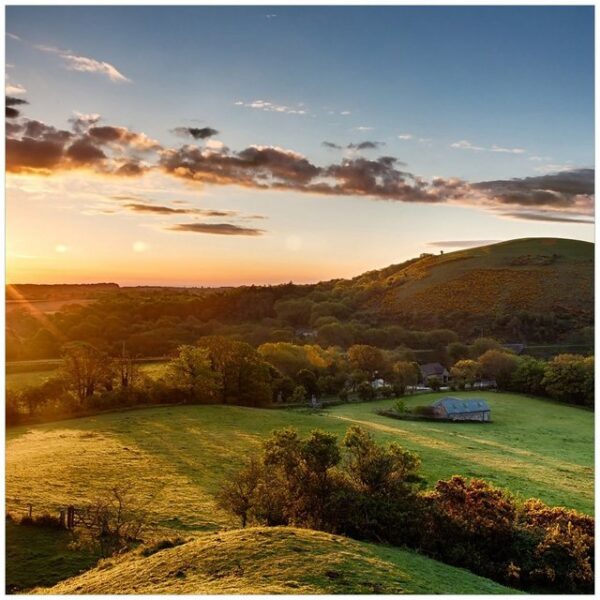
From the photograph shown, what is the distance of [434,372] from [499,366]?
343 centimetres

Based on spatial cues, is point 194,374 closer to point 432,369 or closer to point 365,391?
point 365,391

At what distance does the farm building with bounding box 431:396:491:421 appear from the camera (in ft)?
83.5

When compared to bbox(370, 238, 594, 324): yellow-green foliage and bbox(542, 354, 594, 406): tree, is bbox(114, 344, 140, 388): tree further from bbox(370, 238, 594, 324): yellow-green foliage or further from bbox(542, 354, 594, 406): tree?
bbox(542, 354, 594, 406): tree

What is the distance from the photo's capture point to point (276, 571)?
329 inches

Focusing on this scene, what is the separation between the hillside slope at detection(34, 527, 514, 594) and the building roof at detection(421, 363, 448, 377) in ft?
66.3

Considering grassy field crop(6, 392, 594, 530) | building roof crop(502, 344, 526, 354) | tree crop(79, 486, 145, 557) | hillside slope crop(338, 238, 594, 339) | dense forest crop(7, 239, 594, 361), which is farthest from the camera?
building roof crop(502, 344, 526, 354)

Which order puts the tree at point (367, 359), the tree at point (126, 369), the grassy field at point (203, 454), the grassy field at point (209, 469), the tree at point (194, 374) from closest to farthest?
the grassy field at point (209, 469) < the grassy field at point (203, 454) < the tree at point (126, 369) < the tree at point (194, 374) < the tree at point (367, 359)

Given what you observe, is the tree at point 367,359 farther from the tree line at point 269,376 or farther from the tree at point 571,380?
the tree at point 571,380

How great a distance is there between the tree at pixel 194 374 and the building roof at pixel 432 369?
14.5m

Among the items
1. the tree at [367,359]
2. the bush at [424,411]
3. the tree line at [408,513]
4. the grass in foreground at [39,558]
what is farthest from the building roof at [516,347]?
the grass in foreground at [39,558]

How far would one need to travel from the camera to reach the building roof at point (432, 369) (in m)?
29.5

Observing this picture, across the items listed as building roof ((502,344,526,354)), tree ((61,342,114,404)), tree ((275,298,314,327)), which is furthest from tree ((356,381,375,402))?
tree ((61,342,114,404))

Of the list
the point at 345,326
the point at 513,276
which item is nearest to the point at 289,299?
the point at 345,326

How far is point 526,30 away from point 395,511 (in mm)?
10597
